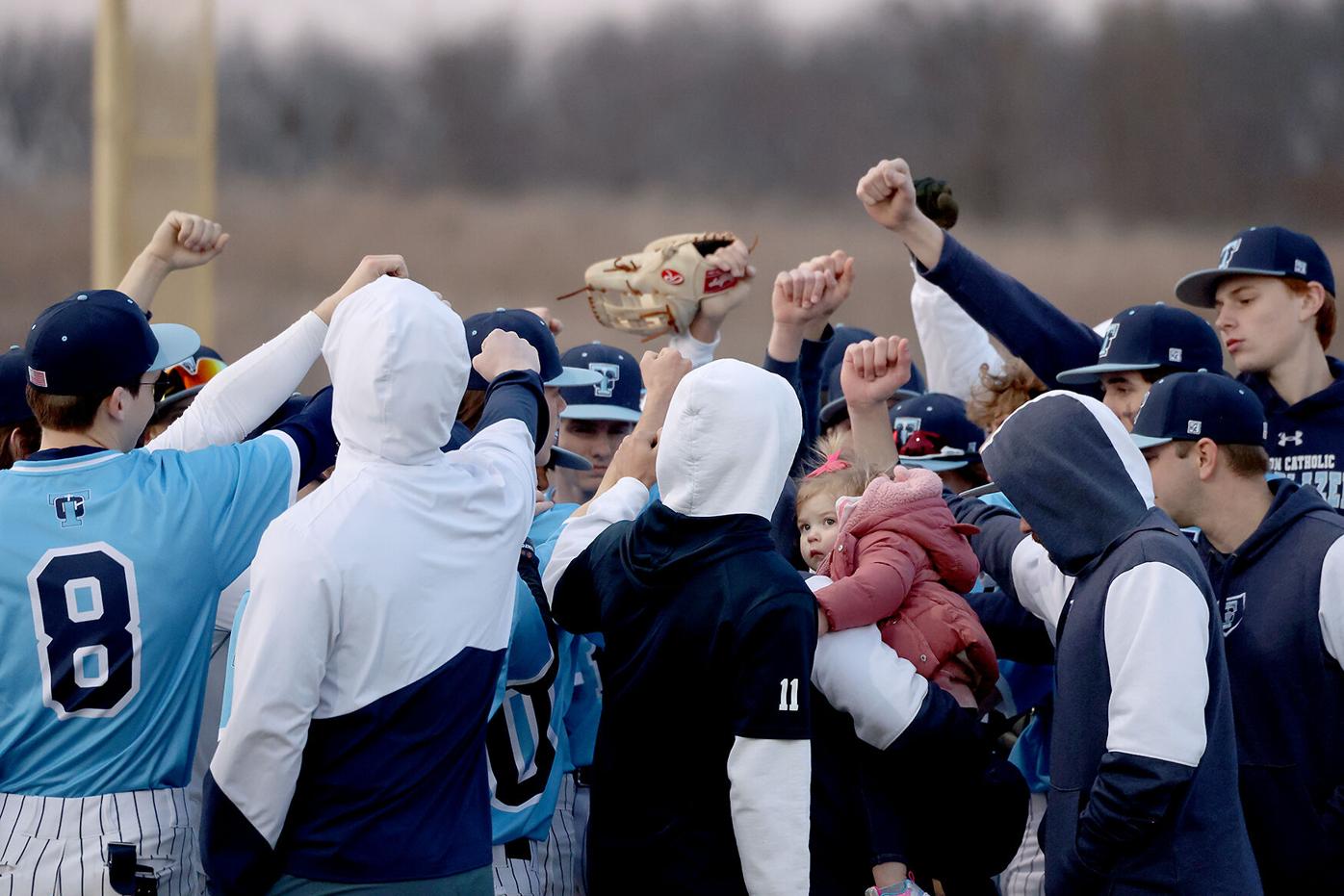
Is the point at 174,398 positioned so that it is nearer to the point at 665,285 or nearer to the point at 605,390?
the point at 605,390

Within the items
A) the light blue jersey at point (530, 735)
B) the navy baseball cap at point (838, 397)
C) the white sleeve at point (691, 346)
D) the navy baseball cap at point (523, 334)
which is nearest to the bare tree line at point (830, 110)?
the navy baseball cap at point (838, 397)

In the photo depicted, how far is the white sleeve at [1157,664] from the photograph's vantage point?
2369 mm

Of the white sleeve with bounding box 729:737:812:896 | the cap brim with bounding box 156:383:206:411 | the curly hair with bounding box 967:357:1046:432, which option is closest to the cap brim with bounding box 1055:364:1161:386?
the curly hair with bounding box 967:357:1046:432

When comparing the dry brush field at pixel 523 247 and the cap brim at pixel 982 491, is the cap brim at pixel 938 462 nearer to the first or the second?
the cap brim at pixel 982 491

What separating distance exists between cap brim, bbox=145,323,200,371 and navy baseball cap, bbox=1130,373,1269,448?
6.82 feet

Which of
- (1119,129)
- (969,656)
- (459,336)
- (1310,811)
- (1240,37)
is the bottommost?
(1310,811)

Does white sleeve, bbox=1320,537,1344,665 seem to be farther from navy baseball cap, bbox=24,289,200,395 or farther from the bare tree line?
the bare tree line

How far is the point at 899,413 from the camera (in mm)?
4051

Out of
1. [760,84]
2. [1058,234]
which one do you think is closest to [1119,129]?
[1058,234]

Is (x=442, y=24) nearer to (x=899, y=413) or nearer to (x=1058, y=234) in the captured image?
(x=1058, y=234)

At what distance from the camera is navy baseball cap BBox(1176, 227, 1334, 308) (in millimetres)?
3742

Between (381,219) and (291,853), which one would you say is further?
(381,219)

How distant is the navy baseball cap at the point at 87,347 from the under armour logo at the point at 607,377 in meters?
1.79

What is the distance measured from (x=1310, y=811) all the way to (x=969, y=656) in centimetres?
79
